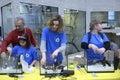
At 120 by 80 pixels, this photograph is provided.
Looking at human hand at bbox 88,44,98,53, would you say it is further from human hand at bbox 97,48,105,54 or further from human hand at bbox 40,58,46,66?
human hand at bbox 40,58,46,66

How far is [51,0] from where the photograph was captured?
6762 millimetres

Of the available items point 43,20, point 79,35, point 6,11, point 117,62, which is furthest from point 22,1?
point 117,62

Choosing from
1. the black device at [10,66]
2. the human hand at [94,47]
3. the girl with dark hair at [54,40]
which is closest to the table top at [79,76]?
the black device at [10,66]

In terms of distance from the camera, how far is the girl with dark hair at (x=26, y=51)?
290 centimetres

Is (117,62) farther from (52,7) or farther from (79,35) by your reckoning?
(79,35)

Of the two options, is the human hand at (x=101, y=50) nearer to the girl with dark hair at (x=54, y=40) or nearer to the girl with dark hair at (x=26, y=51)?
the girl with dark hair at (x=54, y=40)

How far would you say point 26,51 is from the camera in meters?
2.95

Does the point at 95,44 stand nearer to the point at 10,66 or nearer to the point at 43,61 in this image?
the point at 43,61

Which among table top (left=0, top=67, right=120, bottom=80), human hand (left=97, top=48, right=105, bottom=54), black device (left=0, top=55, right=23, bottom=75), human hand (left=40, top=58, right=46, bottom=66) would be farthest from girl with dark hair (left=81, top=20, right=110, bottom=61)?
black device (left=0, top=55, right=23, bottom=75)

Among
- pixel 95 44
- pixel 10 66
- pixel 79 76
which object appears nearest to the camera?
pixel 79 76

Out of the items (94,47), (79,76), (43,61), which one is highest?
(94,47)

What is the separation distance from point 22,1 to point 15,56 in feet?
10.7

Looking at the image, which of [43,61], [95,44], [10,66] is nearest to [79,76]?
[43,61]

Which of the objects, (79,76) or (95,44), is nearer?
(79,76)
